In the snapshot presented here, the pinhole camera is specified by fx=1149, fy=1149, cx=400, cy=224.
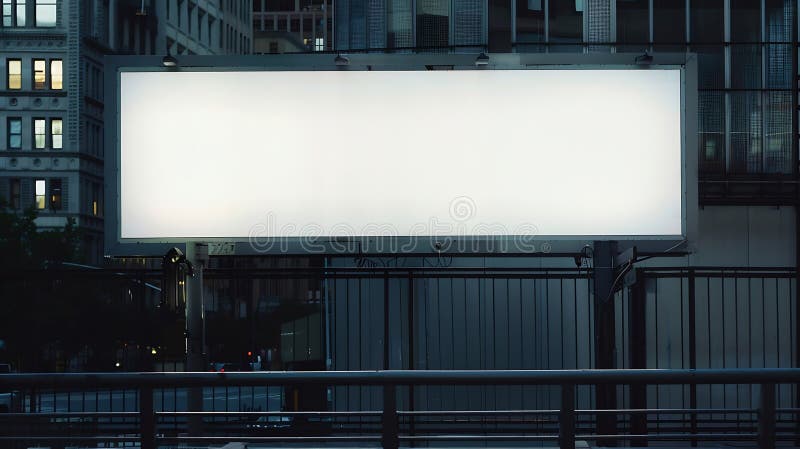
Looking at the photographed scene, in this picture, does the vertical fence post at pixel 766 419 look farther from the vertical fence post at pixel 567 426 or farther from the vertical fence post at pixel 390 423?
the vertical fence post at pixel 390 423

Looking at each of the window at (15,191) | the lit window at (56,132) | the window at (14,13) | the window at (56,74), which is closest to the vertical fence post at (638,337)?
the window at (15,191)

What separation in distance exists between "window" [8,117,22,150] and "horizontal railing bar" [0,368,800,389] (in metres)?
93.5

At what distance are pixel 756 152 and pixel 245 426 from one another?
14.2 meters

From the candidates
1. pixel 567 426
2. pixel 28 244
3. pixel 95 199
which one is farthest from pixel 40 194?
pixel 567 426

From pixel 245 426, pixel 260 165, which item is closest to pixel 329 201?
pixel 260 165

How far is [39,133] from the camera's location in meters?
96.8

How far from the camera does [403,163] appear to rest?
43.5 ft

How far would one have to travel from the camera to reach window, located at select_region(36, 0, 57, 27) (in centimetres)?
9694

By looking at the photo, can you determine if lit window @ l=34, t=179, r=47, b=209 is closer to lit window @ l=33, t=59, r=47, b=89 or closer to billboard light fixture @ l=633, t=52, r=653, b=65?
lit window @ l=33, t=59, r=47, b=89

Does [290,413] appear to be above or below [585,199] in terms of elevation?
below

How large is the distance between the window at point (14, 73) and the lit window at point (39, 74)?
123 centimetres

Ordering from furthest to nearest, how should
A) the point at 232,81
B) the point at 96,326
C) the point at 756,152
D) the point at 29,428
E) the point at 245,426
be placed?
the point at 756,152
the point at 96,326
the point at 232,81
the point at 245,426
the point at 29,428

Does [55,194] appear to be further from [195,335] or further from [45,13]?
[195,335]

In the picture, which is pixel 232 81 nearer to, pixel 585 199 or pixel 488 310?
pixel 585 199
